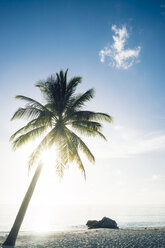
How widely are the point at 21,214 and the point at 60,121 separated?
24.2 ft

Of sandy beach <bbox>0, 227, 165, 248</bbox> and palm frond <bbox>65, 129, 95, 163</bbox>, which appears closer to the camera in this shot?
sandy beach <bbox>0, 227, 165, 248</bbox>

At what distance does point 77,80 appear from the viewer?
1734 cm

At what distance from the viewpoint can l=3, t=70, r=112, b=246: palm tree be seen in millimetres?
15094

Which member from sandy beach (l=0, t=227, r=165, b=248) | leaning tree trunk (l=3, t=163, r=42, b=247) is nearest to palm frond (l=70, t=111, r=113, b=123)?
leaning tree trunk (l=3, t=163, r=42, b=247)

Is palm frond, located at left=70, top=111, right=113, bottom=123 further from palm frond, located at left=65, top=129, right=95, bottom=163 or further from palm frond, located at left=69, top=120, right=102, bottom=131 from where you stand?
palm frond, located at left=65, top=129, right=95, bottom=163

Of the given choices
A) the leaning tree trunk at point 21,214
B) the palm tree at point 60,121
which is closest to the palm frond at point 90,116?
the palm tree at point 60,121

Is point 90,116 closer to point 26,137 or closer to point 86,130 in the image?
point 86,130

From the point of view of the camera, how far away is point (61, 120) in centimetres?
1590

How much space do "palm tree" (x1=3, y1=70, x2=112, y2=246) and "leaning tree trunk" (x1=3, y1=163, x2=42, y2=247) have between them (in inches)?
2.9

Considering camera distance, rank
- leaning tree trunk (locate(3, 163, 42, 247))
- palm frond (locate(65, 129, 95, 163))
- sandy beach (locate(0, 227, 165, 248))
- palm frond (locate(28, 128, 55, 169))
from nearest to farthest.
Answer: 1. sandy beach (locate(0, 227, 165, 248))
2. leaning tree trunk (locate(3, 163, 42, 247))
3. palm frond (locate(28, 128, 55, 169))
4. palm frond (locate(65, 129, 95, 163))

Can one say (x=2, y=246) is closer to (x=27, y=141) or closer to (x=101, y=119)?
(x=27, y=141)

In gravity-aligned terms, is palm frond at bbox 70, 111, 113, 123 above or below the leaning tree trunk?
above

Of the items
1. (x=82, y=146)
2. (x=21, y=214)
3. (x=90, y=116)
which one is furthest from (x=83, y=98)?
(x=21, y=214)

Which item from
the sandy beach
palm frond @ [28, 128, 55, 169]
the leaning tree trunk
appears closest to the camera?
the sandy beach
